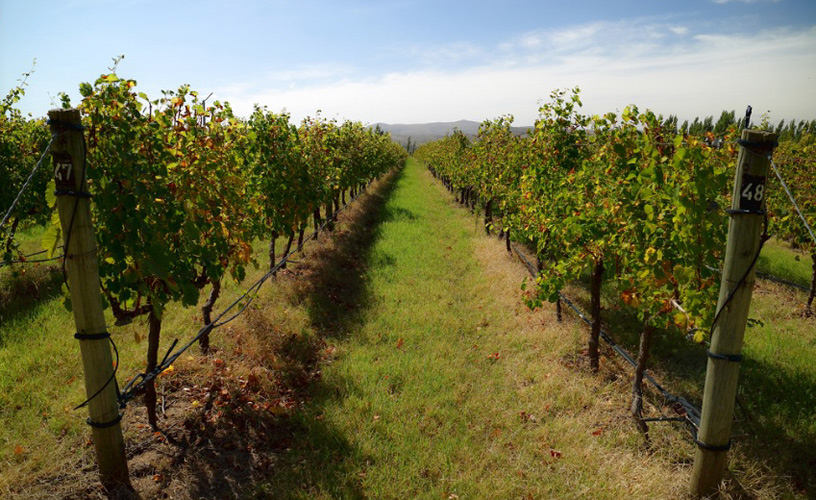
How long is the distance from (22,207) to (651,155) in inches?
412

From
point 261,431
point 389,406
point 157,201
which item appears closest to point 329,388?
point 389,406

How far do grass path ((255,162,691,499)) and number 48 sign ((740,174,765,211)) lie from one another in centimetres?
243

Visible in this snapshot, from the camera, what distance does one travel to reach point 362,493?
3.97 m

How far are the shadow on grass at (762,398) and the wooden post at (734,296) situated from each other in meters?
0.43

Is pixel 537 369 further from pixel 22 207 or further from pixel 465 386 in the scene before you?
pixel 22 207

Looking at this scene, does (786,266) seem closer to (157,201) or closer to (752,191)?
(752,191)

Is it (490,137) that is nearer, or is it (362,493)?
(362,493)

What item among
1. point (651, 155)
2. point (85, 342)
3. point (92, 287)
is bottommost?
point (85, 342)

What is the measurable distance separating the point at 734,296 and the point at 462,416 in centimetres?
319

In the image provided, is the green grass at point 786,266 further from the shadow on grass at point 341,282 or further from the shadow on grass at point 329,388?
the shadow on grass at point 329,388

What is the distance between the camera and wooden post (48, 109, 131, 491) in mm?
2887

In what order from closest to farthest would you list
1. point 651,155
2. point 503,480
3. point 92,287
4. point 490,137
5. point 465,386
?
1. point 92,287
2. point 651,155
3. point 503,480
4. point 465,386
5. point 490,137

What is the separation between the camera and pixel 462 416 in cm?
520

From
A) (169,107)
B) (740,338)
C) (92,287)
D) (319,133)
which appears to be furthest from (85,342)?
(319,133)
